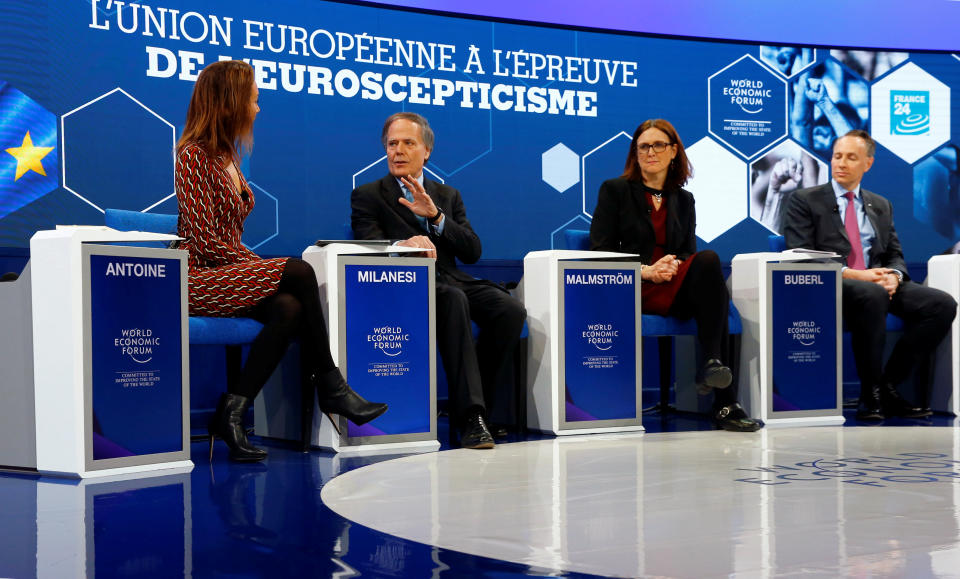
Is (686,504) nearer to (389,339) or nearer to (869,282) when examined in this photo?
(389,339)

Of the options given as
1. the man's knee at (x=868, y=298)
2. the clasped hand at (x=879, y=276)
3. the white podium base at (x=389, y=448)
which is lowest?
the white podium base at (x=389, y=448)

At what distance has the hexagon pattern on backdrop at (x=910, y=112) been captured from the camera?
516cm

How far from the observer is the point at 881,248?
4.29 m

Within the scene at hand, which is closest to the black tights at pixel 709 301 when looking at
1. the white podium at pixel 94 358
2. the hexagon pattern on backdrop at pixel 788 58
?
the white podium at pixel 94 358

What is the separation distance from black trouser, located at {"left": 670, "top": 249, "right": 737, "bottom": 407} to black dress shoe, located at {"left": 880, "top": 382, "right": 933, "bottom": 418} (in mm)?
755

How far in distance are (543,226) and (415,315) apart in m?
1.59

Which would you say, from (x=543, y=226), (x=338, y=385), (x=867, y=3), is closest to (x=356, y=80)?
(x=543, y=226)

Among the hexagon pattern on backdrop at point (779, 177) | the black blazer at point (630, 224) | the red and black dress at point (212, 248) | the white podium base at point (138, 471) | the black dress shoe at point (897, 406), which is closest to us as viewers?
the white podium base at point (138, 471)

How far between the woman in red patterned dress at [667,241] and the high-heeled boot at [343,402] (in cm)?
121

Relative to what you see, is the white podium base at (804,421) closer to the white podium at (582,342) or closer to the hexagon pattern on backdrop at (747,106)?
the white podium at (582,342)

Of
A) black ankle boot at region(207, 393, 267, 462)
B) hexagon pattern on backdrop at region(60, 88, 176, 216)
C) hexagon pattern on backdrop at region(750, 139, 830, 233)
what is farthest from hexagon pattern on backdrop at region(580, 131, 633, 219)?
black ankle boot at region(207, 393, 267, 462)

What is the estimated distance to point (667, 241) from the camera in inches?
151

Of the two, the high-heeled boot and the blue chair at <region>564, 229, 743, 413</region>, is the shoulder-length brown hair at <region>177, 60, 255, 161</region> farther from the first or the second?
the blue chair at <region>564, 229, 743, 413</region>

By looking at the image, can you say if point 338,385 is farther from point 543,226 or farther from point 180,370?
point 543,226
